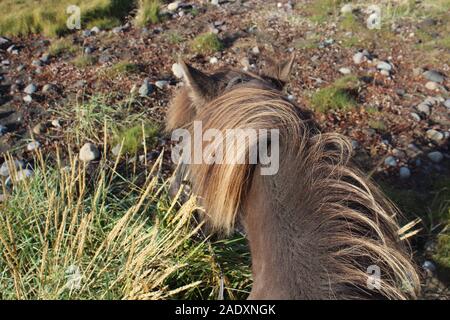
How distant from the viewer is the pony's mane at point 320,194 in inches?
69.7

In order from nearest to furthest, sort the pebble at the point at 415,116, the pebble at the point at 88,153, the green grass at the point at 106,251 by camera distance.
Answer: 1. the green grass at the point at 106,251
2. the pebble at the point at 88,153
3. the pebble at the point at 415,116

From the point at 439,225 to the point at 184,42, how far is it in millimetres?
4210

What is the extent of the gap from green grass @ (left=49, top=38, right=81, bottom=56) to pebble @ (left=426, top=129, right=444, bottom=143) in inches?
184

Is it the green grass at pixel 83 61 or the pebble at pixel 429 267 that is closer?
the pebble at pixel 429 267

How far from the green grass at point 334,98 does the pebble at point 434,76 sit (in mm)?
1028

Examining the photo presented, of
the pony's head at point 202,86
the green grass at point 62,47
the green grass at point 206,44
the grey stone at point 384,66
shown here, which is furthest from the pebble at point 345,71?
the green grass at point 62,47

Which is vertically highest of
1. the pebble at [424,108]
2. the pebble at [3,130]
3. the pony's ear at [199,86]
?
the pony's ear at [199,86]

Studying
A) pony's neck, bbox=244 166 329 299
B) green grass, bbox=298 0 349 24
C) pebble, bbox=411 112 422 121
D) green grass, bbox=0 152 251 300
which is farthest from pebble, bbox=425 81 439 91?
pony's neck, bbox=244 166 329 299

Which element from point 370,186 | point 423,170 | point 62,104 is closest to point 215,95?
point 370,186

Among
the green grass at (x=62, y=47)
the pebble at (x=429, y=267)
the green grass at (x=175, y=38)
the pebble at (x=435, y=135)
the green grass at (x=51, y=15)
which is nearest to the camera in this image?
the pebble at (x=429, y=267)

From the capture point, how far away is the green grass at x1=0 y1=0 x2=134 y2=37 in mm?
6707

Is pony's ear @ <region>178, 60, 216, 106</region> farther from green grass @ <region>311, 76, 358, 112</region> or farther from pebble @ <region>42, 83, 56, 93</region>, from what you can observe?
pebble @ <region>42, 83, 56, 93</region>

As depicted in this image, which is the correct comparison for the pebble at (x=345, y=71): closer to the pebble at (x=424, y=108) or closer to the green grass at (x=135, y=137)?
the pebble at (x=424, y=108)
